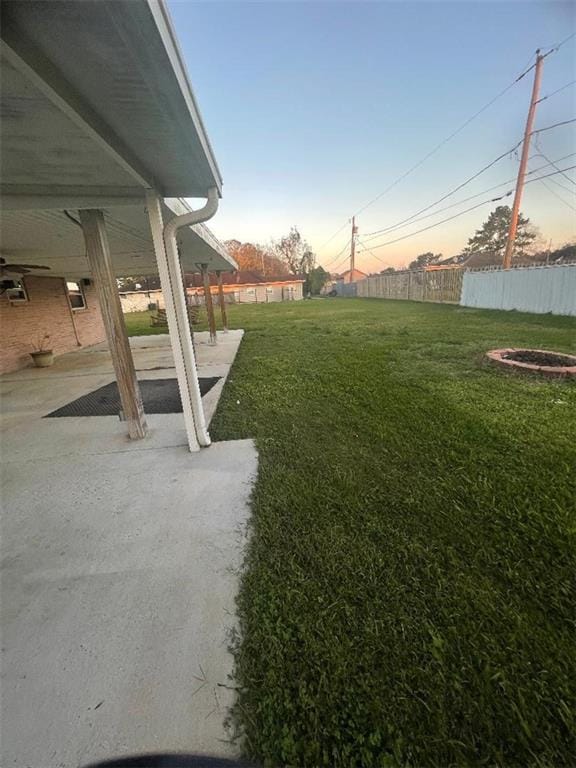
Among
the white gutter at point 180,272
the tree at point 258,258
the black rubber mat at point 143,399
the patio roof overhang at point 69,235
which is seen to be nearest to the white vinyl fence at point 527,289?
the patio roof overhang at point 69,235

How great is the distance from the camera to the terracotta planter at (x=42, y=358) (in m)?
7.34

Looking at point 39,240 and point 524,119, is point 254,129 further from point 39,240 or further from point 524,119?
point 524,119

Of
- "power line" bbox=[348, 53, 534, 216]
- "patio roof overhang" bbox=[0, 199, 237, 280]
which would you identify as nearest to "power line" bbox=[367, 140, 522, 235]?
"power line" bbox=[348, 53, 534, 216]

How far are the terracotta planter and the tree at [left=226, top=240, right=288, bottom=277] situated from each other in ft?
147

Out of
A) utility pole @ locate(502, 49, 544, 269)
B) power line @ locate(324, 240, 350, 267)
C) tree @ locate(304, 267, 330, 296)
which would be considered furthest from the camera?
tree @ locate(304, 267, 330, 296)

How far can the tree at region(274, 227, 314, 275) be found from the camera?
50.6 m

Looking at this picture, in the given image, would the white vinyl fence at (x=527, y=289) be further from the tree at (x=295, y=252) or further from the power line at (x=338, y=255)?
the tree at (x=295, y=252)

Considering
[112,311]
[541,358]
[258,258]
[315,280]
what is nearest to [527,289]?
[541,358]

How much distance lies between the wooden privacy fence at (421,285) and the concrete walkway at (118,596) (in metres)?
16.8

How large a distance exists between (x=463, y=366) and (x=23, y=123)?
19.0 feet

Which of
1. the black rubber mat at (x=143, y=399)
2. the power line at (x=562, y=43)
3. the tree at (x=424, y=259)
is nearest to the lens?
the black rubber mat at (x=143, y=399)

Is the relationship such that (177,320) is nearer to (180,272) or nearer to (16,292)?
(180,272)

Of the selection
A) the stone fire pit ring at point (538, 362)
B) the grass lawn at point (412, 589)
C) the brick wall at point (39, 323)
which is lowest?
the grass lawn at point (412, 589)

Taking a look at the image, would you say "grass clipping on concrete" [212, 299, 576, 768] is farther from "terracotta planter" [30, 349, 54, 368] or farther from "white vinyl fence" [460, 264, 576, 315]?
"white vinyl fence" [460, 264, 576, 315]
